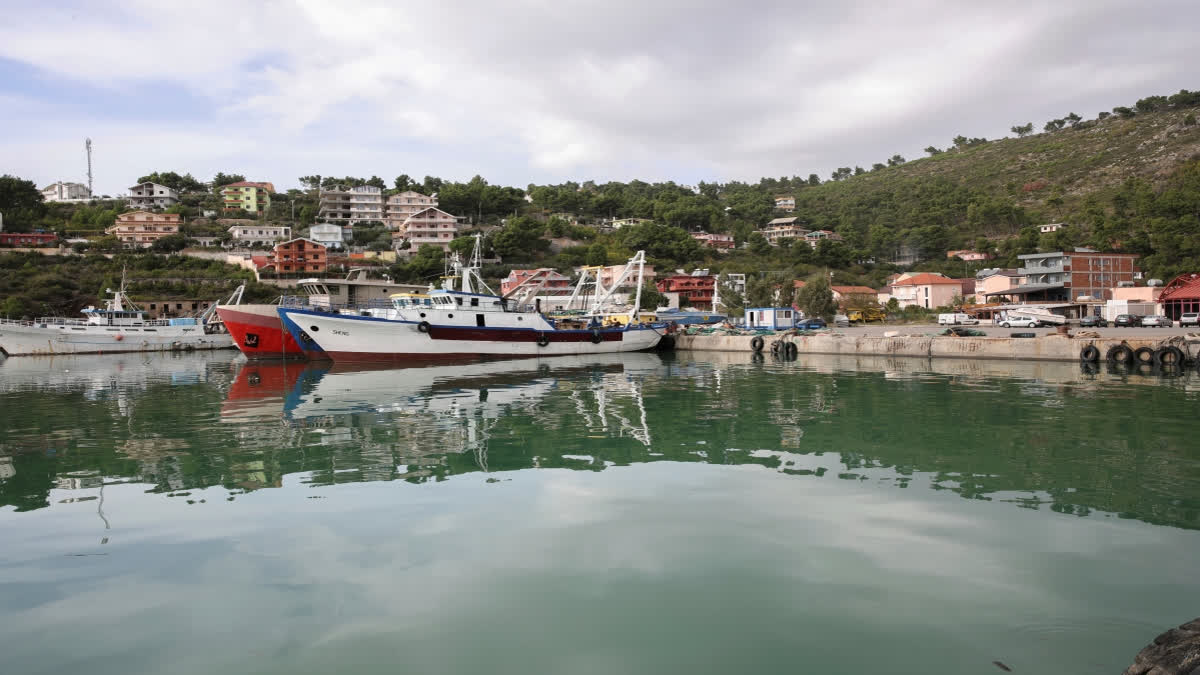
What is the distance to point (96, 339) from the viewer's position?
129 ft

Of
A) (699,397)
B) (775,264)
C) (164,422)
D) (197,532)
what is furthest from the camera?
(775,264)

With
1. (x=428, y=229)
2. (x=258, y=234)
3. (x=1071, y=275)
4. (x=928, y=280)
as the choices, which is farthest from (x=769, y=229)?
(x=258, y=234)

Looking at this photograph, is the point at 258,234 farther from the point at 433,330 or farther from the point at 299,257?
the point at 433,330

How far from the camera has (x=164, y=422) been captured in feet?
43.7

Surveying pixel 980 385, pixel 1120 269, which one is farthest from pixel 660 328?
pixel 1120 269

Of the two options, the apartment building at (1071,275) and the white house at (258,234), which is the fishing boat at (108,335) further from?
the apartment building at (1071,275)

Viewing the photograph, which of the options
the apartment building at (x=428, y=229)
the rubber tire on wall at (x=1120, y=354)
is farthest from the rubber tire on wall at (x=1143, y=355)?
the apartment building at (x=428, y=229)

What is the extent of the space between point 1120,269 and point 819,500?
60574 millimetres

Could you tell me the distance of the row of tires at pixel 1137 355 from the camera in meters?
21.5

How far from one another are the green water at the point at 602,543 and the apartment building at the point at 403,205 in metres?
85.4

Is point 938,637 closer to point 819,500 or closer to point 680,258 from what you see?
point 819,500

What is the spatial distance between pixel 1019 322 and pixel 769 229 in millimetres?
73240

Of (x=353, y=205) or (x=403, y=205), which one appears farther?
(x=403, y=205)

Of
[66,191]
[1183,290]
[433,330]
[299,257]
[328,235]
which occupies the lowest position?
[433,330]
